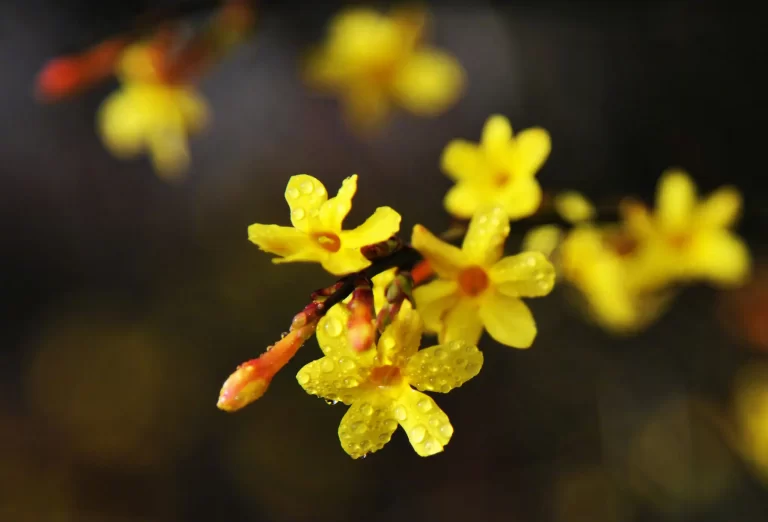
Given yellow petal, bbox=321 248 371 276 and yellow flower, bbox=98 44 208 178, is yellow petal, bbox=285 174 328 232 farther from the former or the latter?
yellow flower, bbox=98 44 208 178

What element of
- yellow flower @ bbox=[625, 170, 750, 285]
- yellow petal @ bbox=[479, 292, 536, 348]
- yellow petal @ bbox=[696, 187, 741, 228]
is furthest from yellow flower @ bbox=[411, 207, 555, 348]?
yellow petal @ bbox=[696, 187, 741, 228]

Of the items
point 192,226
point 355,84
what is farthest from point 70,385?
point 355,84

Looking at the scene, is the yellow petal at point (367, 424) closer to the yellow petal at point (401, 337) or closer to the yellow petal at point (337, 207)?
the yellow petal at point (401, 337)

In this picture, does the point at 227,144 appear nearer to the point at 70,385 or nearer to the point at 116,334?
the point at 116,334

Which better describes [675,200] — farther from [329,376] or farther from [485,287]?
[329,376]

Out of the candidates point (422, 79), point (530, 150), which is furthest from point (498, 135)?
point (422, 79)

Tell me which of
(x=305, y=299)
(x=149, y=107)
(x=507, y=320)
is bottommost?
(x=305, y=299)

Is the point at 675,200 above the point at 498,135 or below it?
below
